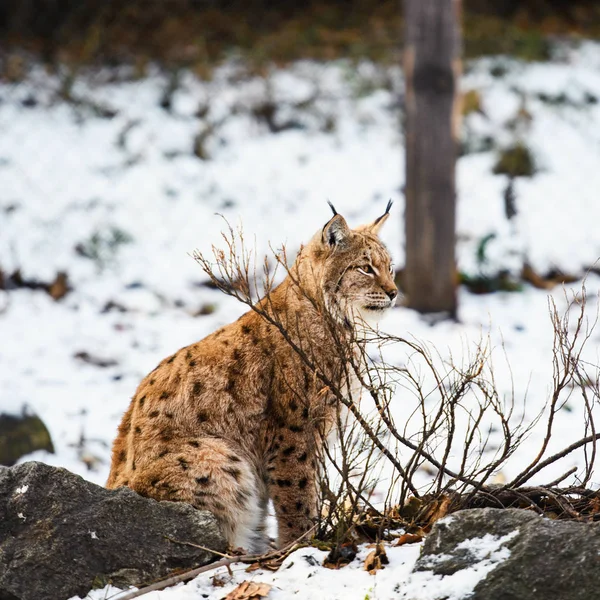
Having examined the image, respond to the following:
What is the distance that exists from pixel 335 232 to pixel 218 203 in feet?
19.5

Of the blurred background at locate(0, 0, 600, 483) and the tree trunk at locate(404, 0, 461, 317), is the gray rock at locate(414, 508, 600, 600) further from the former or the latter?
the tree trunk at locate(404, 0, 461, 317)

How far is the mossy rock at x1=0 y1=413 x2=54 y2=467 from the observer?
609 centimetres

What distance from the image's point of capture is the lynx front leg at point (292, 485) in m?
4.41

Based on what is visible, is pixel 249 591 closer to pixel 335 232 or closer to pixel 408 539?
pixel 408 539

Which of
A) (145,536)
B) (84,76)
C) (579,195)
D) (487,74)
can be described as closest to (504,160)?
(579,195)

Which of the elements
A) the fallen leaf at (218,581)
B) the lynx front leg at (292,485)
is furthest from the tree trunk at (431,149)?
the fallen leaf at (218,581)

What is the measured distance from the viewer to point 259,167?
1111 centimetres

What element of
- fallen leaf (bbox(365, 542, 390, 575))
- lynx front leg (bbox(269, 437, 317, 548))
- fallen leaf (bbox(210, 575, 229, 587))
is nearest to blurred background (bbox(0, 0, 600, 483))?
lynx front leg (bbox(269, 437, 317, 548))

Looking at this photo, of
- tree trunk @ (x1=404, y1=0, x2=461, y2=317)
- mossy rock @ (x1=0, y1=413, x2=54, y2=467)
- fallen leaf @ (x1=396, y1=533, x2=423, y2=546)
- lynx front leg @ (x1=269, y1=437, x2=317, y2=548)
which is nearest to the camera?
fallen leaf @ (x1=396, y1=533, x2=423, y2=546)

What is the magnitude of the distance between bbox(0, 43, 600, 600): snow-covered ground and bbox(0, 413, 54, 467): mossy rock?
0.11 m

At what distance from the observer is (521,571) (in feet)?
10.7

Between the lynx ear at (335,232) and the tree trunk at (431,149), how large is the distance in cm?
369

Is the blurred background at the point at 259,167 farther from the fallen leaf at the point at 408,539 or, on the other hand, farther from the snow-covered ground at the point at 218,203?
the fallen leaf at the point at 408,539

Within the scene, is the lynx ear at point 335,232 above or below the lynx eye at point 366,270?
above
